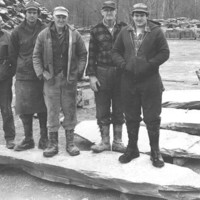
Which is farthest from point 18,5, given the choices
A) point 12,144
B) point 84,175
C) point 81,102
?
point 84,175

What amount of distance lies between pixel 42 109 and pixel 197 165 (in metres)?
2.19

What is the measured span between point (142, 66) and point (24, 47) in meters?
1.59

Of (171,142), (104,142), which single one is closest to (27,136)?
(104,142)

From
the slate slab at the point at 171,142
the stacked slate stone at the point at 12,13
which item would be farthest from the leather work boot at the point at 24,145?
the stacked slate stone at the point at 12,13

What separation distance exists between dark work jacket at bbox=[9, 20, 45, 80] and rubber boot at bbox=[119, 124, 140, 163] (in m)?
1.43

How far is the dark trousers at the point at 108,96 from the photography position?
180 inches

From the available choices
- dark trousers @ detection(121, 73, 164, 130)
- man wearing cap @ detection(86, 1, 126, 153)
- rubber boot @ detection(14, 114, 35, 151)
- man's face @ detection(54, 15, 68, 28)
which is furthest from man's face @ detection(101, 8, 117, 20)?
rubber boot @ detection(14, 114, 35, 151)

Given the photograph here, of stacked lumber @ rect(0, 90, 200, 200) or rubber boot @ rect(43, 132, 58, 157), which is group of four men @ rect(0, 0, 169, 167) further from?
stacked lumber @ rect(0, 90, 200, 200)

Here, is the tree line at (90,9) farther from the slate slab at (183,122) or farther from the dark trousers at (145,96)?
the dark trousers at (145,96)

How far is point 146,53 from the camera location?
400cm

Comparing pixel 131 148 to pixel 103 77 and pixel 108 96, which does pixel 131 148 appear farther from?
pixel 103 77

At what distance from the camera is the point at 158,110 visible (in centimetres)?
415

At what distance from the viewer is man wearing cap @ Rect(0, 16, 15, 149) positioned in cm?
491

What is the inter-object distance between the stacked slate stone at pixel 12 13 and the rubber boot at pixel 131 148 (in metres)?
10.7
